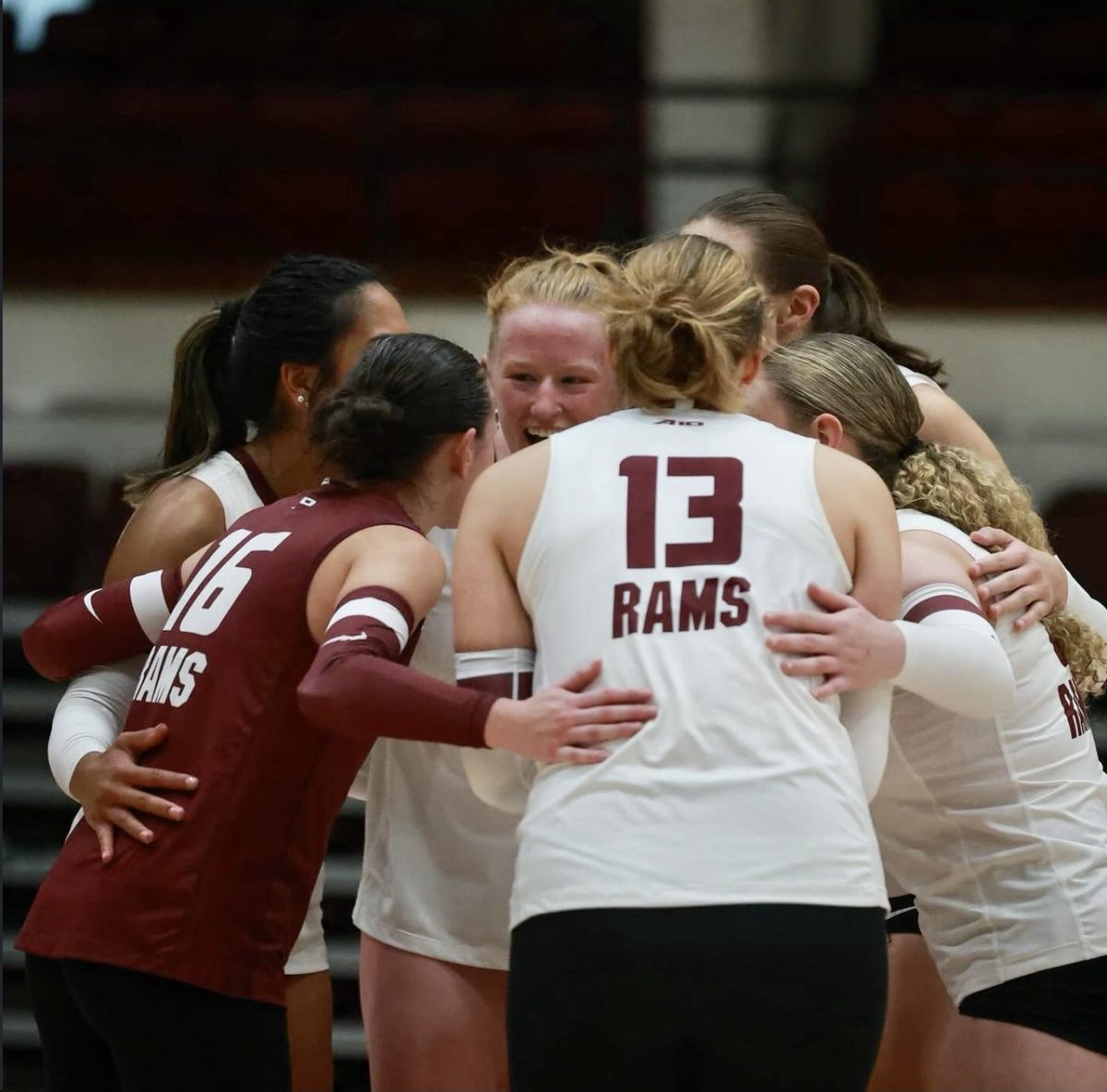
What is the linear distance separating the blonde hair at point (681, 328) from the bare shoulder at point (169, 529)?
3.24 feet

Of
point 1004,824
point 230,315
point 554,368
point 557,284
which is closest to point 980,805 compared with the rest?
point 1004,824

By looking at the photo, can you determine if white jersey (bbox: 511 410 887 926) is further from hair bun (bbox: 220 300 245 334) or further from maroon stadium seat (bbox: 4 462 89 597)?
maroon stadium seat (bbox: 4 462 89 597)

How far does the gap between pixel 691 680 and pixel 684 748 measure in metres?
0.07

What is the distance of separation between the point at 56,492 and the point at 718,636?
17.4 ft

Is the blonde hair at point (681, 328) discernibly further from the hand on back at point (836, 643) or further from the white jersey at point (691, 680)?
the hand on back at point (836, 643)

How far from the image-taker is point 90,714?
8.07 ft

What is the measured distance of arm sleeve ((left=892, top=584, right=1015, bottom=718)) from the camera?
6.49 ft

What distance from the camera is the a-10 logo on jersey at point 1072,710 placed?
2334 mm

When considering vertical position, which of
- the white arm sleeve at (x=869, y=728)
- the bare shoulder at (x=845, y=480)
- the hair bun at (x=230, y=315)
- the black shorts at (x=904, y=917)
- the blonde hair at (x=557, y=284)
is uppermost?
the blonde hair at (x=557, y=284)

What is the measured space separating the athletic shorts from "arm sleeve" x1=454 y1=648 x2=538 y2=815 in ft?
2.42

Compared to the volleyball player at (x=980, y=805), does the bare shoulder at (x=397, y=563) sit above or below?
above

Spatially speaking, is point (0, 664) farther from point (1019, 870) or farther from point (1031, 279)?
point (1031, 279)

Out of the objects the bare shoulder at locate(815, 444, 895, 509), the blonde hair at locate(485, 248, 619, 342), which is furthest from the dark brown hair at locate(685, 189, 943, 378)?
the bare shoulder at locate(815, 444, 895, 509)

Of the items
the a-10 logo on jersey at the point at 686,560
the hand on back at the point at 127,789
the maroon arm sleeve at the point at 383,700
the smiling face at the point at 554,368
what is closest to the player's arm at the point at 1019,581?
the a-10 logo on jersey at the point at 686,560
